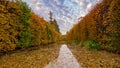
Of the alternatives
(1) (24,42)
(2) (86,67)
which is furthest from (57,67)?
(1) (24,42)

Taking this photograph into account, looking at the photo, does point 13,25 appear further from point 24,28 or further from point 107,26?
point 107,26

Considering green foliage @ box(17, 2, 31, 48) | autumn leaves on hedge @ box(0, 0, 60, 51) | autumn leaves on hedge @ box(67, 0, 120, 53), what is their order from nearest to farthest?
autumn leaves on hedge @ box(67, 0, 120, 53)
autumn leaves on hedge @ box(0, 0, 60, 51)
green foliage @ box(17, 2, 31, 48)

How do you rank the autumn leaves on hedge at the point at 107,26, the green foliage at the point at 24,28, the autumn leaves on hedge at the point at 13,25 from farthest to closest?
the green foliage at the point at 24,28 → the autumn leaves on hedge at the point at 13,25 → the autumn leaves on hedge at the point at 107,26

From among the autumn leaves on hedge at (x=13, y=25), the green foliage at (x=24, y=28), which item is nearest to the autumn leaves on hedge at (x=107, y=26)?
the green foliage at (x=24, y=28)

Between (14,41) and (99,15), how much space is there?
13899 millimetres

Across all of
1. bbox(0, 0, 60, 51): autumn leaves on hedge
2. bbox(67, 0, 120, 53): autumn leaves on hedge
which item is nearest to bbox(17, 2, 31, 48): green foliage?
bbox(0, 0, 60, 51): autumn leaves on hedge

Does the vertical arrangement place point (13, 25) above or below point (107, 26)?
above

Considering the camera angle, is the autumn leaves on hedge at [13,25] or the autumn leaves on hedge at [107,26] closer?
the autumn leaves on hedge at [107,26]

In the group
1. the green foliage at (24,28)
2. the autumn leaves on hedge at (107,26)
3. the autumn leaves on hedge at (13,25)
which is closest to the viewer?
the autumn leaves on hedge at (107,26)

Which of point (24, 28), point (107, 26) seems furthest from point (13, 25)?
point (107, 26)

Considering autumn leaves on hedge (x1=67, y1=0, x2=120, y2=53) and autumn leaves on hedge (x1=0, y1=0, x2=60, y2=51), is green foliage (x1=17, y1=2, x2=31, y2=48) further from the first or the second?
autumn leaves on hedge (x1=67, y1=0, x2=120, y2=53)

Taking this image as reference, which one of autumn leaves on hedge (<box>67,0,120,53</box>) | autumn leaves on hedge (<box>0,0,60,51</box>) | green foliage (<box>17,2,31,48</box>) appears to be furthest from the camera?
green foliage (<box>17,2,31,48</box>)

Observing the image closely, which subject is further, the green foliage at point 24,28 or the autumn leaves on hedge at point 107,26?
the green foliage at point 24,28

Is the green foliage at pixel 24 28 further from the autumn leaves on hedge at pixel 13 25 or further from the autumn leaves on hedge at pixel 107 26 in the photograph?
the autumn leaves on hedge at pixel 107 26
